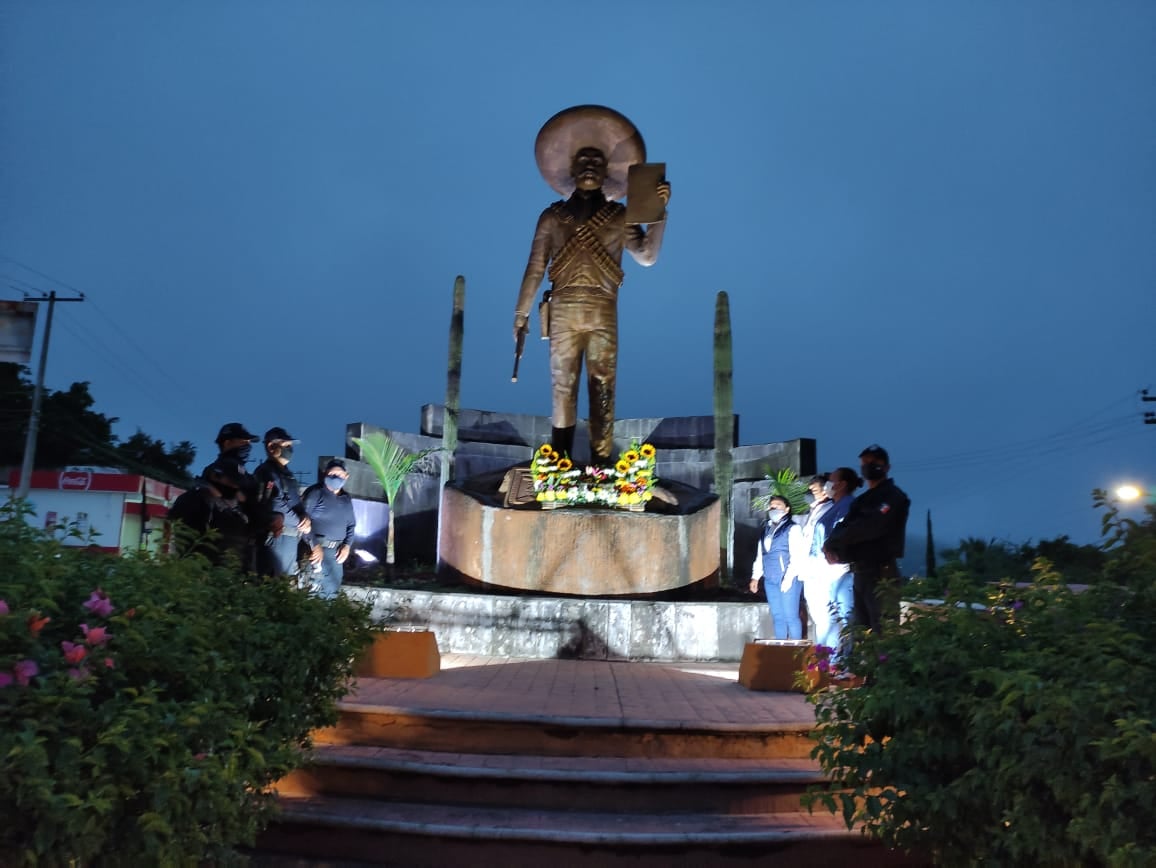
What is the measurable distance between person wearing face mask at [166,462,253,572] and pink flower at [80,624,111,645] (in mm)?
2123

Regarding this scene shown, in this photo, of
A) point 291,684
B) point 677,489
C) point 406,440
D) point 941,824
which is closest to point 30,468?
point 406,440

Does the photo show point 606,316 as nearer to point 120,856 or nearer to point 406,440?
point 406,440

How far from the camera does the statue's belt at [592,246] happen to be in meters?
8.77

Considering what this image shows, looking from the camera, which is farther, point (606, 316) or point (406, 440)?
point (406, 440)

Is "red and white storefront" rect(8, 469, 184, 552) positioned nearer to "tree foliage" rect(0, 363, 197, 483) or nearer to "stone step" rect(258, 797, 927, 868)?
"tree foliage" rect(0, 363, 197, 483)

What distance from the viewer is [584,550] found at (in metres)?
Answer: 8.02

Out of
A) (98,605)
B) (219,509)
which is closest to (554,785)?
(98,605)

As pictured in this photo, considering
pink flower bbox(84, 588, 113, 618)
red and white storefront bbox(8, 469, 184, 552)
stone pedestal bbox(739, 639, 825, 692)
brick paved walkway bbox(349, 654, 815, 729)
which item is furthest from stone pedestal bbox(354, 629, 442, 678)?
red and white storefront bbox(8, 469, 184, 552)

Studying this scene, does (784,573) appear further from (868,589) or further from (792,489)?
(792,489)

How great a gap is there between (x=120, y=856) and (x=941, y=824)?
229 centimetres

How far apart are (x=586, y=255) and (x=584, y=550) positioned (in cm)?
292

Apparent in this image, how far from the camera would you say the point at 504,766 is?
147 inches

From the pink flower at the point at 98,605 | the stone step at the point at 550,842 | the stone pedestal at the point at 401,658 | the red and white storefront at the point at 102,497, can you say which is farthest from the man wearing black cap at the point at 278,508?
the red and white storefront at the point at 102,497

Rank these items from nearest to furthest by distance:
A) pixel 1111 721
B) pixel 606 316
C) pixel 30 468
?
pixel 1111 721 < pixel 606 316 < pixel 30 468
